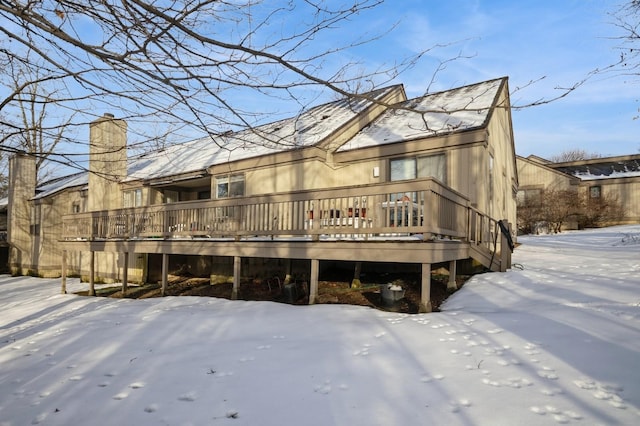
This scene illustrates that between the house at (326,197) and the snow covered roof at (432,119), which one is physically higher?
the snow covered roof at (432,119)

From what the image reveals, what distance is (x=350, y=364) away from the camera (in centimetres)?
414

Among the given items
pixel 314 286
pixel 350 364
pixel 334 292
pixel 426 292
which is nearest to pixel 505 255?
pixel 426 292

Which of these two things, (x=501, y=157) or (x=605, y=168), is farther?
(x=605, y=168)

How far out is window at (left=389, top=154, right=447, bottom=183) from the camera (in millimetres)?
10273

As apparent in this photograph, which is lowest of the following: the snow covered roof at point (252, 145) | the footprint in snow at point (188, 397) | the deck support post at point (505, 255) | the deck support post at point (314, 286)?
the footprint in snow at point (188, 397)

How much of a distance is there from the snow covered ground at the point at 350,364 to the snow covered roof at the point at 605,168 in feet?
78.8

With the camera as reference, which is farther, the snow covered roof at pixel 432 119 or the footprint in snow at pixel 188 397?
the snow covered roof at pixel 432 119

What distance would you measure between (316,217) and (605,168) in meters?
29.7

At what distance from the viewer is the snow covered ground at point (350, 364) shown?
3146 millimetres

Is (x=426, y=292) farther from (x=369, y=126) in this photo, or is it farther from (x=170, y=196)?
(x=170, y=196)

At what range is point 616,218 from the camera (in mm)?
25359

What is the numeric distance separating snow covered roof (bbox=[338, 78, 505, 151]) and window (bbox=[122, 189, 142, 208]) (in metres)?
9.86

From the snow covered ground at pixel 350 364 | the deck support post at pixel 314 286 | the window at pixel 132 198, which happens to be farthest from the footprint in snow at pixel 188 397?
the window at pixel 132 198

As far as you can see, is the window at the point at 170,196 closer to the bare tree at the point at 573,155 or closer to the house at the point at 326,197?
the house at the point at 326,197
